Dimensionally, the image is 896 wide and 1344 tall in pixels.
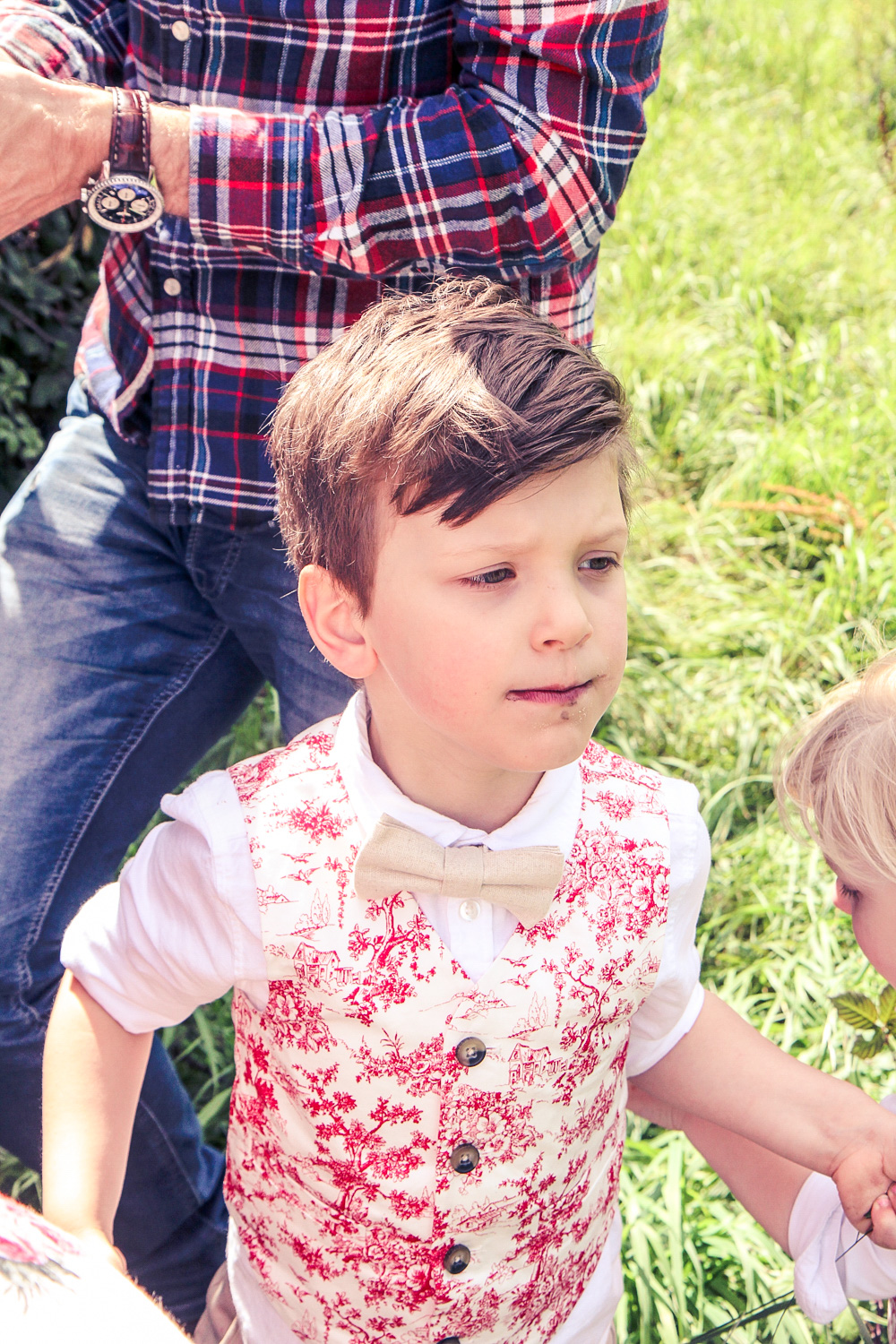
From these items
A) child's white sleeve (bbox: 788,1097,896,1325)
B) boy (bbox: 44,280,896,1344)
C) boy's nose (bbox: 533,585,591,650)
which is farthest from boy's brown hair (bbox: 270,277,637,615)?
child's white sleeve (bbox: 788,1097,896,1325)

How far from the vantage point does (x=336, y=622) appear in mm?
1239

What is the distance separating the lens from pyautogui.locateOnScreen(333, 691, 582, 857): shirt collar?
4.12ft

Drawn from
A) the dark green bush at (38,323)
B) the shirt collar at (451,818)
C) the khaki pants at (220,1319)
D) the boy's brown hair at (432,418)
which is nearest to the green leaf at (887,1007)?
the shirt collar at (451,818)

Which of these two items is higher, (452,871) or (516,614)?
(516,614)

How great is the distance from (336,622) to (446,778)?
21 centimetres

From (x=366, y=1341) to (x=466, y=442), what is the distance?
1.02 metres

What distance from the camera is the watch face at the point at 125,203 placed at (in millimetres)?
1387

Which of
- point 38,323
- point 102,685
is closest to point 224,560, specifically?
point 102,685

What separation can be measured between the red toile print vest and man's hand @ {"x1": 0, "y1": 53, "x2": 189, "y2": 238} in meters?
0.70

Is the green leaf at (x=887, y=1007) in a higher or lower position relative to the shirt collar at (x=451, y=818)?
lower

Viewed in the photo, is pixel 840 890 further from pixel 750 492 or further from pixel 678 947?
pixel 750 492

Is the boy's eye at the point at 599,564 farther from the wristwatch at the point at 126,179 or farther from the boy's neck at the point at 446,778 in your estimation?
the wristwatch at the point at 126,179

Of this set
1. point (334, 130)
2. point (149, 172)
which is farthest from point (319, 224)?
point (149, 172)

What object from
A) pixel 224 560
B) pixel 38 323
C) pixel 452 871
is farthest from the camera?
pixel 38 323
